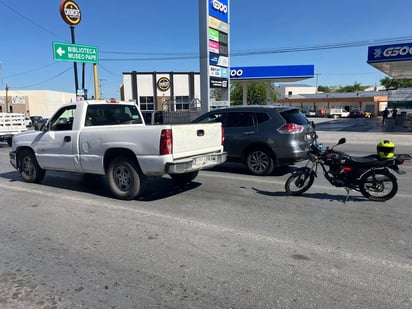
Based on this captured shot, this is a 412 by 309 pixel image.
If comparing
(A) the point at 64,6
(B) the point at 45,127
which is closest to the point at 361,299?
(B) the point at 45,127

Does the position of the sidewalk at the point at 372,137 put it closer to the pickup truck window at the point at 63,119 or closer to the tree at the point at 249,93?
the pickup truck window at the point at 63,119

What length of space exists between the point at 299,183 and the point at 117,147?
11.5ft

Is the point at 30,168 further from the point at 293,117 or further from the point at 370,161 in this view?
the point at 370,161

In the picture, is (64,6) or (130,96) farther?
(130,96)

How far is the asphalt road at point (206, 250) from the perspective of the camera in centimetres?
331

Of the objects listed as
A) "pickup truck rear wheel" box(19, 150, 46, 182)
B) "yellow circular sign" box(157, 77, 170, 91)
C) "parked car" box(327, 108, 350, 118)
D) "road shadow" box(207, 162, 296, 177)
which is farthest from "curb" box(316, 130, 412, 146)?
"parked car" box(327, 108, 350, 118)

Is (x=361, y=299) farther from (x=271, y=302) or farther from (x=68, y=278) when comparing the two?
(x=68, y=278)

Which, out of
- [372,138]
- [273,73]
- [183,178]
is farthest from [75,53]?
[273,73]

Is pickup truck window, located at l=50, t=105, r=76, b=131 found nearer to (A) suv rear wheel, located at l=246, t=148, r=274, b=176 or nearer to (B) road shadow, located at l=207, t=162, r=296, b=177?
(B) road shadow, located at l=207, t=162, r=296, b=177

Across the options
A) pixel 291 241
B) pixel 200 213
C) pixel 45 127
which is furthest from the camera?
pixel 45 127

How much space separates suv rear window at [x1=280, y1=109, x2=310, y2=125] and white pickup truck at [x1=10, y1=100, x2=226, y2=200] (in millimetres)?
2133

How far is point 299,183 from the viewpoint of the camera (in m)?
6.79

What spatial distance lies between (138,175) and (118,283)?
3006 millimetres

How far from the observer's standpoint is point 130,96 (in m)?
48.5
